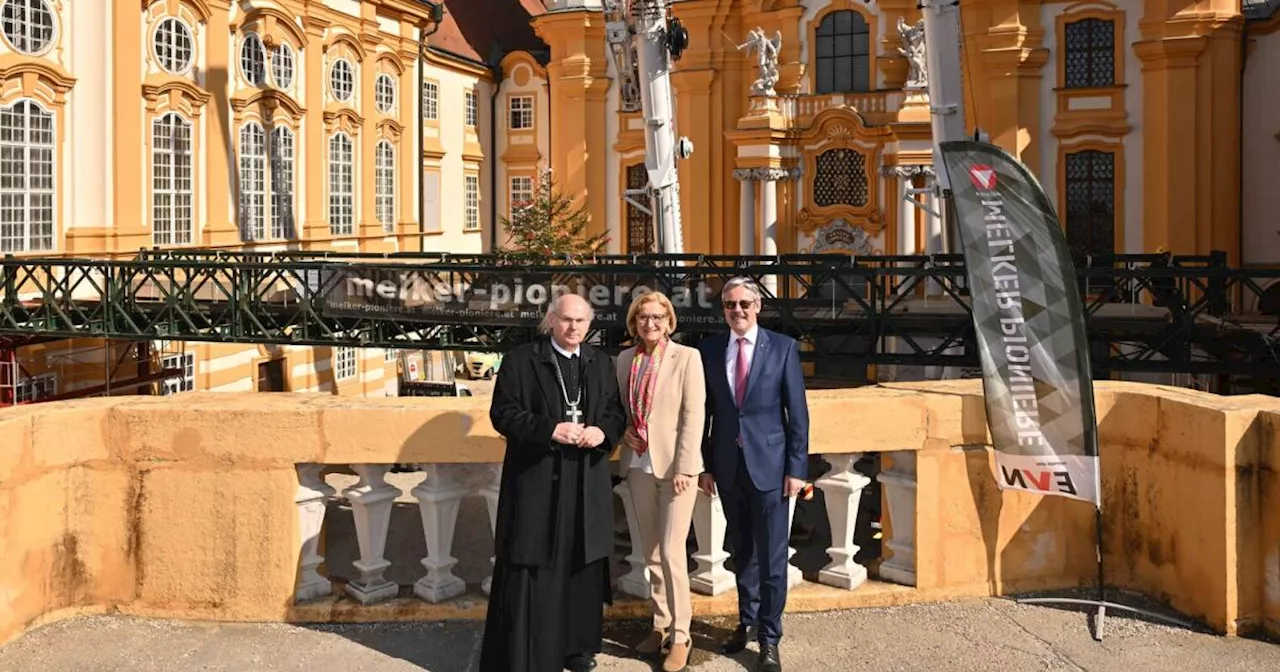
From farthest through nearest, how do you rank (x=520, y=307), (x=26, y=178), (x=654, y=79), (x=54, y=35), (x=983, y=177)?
(x=654, y=79), (x=54, y=35), (x=26, y=178), (x=520, y=307), (x=983, y=177)

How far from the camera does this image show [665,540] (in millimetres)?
5145

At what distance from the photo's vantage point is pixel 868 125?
34.9 meters

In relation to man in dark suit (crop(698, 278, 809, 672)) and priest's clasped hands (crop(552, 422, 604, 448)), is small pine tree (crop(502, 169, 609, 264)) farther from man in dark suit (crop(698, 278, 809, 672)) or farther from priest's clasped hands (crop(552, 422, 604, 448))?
priest's clasped hands (crop(552, 422, 604, 448))

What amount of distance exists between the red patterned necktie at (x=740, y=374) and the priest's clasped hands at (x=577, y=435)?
72 centimetres

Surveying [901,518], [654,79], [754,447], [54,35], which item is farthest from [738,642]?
[54,35]

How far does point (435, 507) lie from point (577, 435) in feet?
3.43

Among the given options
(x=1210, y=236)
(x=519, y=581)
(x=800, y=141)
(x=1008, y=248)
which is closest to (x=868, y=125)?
(x=800, y=141)

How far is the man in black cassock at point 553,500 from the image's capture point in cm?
484

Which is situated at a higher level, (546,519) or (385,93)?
(385,93)

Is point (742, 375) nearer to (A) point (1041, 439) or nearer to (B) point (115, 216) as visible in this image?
(A) point (1041, 439)

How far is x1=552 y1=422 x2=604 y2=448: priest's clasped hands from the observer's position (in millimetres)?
4805

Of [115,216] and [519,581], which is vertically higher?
[115,216]

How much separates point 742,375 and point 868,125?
30836 millimetres

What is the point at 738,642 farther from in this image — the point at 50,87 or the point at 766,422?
the point at 50,87
